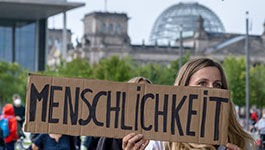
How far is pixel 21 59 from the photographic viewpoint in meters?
60.7

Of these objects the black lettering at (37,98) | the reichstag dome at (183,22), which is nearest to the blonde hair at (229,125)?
the black lettering at (37,98)

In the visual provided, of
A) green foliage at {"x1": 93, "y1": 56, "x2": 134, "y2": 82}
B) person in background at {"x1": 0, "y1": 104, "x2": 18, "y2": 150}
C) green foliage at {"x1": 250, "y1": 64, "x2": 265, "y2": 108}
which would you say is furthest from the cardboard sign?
green foliage at {"x1": 250, "y1": 64, "x2": 265, "y2": 108}

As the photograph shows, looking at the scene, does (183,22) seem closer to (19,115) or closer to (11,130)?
(19,115)

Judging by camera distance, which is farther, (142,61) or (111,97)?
(142,61)

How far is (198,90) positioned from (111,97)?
1.43ft

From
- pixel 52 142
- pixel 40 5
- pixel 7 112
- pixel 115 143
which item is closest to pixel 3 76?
pixel 40 5

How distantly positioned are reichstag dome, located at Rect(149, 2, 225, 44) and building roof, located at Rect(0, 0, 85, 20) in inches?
2938

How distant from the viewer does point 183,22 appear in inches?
5157

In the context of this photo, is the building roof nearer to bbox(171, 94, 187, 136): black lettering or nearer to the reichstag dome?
bbox(171, 94, 187, 136): black lettering

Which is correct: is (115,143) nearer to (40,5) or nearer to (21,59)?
(40,5)

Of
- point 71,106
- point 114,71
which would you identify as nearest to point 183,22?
point 114,71

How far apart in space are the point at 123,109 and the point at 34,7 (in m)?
50.4

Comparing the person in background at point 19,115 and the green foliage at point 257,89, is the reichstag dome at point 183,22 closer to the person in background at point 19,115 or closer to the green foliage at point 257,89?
the green foliage at point 257,89

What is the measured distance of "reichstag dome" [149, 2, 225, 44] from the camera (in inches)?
5153
